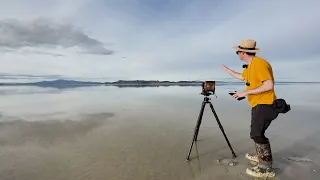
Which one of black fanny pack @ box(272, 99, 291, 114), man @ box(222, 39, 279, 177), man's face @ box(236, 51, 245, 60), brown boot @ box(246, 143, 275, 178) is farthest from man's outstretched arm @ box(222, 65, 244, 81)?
brown boot @ box(246, 143, 275, 178)

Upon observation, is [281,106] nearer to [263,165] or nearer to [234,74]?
[263,165]

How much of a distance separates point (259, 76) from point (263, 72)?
9 cm

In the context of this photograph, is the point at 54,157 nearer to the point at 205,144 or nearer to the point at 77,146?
the point at 77,146

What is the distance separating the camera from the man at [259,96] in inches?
150

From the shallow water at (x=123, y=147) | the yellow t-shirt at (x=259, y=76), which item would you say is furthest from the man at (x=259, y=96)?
the shallow water at (x=123, y=147)

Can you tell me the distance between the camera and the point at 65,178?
391cm

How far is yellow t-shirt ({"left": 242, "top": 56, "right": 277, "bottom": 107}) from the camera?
12.4 feet

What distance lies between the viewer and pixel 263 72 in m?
3.78

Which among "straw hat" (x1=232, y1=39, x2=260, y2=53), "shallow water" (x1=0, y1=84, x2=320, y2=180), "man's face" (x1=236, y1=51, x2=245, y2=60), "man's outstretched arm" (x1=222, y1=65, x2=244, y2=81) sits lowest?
"shallow water" (x1=0, y1=84, x2=320, y2=180)

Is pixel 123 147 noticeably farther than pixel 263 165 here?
Yes

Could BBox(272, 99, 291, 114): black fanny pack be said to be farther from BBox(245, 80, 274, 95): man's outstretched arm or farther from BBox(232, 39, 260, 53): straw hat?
BBox(232, 39, 260, 53): straw hat

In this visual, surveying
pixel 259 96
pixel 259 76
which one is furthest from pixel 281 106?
pixel 259 76

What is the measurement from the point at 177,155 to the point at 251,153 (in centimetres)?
179

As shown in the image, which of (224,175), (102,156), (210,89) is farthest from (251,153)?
(102,156)
